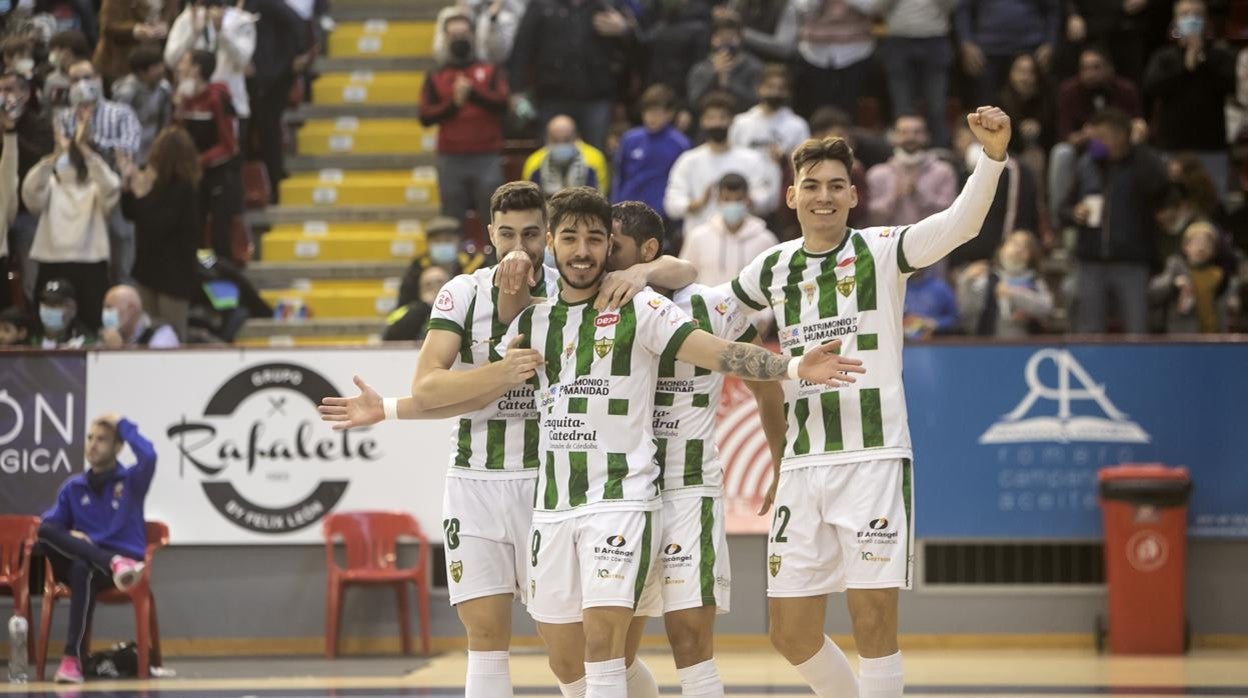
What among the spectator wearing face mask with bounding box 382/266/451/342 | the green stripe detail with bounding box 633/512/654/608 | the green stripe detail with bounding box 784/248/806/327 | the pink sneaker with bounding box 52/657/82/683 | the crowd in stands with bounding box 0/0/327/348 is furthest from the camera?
the crowd in stands with bounding box 0/0/327/348

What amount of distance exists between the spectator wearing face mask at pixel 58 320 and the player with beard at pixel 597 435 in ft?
25.9

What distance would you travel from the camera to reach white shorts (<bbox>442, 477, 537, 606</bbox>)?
758 centimetres

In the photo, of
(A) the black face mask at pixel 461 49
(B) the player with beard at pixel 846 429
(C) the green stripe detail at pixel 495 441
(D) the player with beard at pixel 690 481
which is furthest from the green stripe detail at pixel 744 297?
(A) the black face mask at pixel 461 49

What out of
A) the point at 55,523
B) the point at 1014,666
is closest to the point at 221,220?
the point at 55,523

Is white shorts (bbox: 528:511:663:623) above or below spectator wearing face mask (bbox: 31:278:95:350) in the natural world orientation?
below

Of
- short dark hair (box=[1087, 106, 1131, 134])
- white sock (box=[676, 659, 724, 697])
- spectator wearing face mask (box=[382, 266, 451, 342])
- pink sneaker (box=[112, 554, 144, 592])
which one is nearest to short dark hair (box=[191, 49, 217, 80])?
spectator wearing face mask (box=[382, 266, 451, 342])

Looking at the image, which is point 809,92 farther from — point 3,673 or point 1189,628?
point 3,673

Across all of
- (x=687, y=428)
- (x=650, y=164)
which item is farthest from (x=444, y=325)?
(x=650, y=164)

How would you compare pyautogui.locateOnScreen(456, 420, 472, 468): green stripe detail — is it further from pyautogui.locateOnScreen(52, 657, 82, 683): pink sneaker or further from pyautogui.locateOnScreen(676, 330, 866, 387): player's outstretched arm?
pyautogui.locateOnScreen(52, 657, 82, 683): pink sneaker

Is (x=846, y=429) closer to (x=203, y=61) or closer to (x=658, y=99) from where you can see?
(x=658, y=99)

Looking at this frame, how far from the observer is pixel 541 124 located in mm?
16969

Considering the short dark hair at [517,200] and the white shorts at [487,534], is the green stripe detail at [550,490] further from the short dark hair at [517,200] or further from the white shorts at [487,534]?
the short dark hair at [517,200]

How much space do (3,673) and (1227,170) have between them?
11.0 metres

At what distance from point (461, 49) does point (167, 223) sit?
121 inches
